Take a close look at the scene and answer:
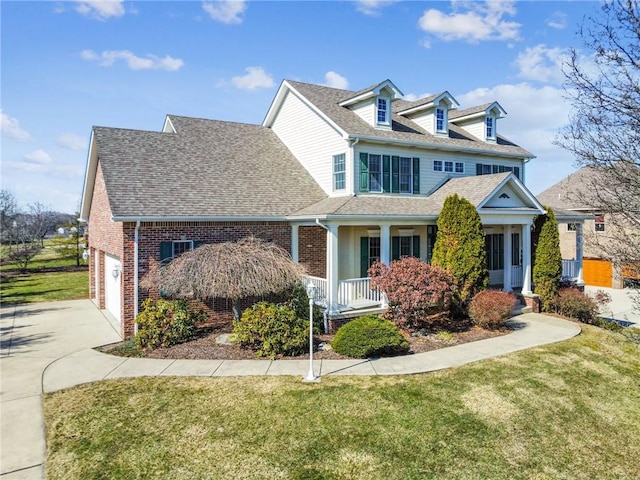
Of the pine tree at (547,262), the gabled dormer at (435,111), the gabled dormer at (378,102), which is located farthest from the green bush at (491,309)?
the gabled dormer at (435,111)

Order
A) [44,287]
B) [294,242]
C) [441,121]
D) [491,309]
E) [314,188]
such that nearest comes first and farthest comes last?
[491,309]
[294,242]
[314,188]
[441,121]
[44,287]

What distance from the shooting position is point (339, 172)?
16.2 m

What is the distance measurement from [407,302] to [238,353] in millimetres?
5136

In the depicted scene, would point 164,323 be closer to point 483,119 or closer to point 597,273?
point 483,119

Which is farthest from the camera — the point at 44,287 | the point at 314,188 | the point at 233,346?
the point at 44,287

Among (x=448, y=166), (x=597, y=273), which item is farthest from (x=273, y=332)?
(x=597, y=273)

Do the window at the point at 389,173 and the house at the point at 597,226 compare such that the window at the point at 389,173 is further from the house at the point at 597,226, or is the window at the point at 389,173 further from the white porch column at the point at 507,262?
the house at the point at 597,226

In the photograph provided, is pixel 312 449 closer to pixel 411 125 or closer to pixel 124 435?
pixel 124 435

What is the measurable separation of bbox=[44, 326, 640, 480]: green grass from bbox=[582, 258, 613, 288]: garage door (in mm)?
18230

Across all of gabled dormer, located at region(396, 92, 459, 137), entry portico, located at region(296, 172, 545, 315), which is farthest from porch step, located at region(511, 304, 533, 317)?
gabled dormer, located at region(396, 92, 459, 137)

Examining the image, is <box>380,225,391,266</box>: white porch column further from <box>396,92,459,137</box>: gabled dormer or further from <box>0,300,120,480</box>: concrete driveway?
<box>0,300,120,480</box>: concrete driveway

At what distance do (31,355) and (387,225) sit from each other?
11033 mm

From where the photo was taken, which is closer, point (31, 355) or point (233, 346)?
point (31, 355)

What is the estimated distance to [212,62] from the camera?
12.9 m
